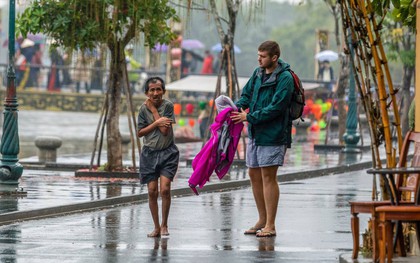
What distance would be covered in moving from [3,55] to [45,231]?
12564 cm

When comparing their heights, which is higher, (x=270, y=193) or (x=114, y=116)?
(x=114, y=116)

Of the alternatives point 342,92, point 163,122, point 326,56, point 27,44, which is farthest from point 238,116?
point 27,44

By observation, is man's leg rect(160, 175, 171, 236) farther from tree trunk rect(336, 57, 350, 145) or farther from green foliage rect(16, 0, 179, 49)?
tree trunk rect(336, 57, 350, 145)

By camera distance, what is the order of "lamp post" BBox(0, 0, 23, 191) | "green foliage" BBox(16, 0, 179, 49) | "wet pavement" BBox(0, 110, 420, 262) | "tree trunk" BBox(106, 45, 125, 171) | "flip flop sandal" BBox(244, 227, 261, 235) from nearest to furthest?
"wet pavement" BBox(0, 110, 420, 262), "flip flop sandal" BBox(244, 227, 261, 235), "lamp post" BBox(0, 0, 23, 191), "green foliage" BBox(16, 0, 179, 49), "tree trunk" BBox(106, 45, 125, 171)

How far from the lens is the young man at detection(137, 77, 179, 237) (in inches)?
585

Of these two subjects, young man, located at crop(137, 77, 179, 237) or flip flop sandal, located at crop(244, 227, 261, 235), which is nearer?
young man, located at crop(137, 77, 179, 237)

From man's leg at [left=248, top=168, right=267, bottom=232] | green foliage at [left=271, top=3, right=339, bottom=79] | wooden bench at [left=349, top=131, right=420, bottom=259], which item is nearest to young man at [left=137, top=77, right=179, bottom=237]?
man's leg at [left=248, top=168, right=267, bottom=232]

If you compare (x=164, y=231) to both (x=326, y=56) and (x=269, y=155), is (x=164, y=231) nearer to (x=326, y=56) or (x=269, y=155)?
(x=269, y=155)

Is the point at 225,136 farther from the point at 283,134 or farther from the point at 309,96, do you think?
the point at 309,96

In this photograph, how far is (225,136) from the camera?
1519 cm

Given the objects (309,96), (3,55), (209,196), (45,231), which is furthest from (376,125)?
(3,55)

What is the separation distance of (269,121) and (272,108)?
0.17 m

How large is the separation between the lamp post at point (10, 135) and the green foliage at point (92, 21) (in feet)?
11.2

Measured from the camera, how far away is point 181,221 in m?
16.6
